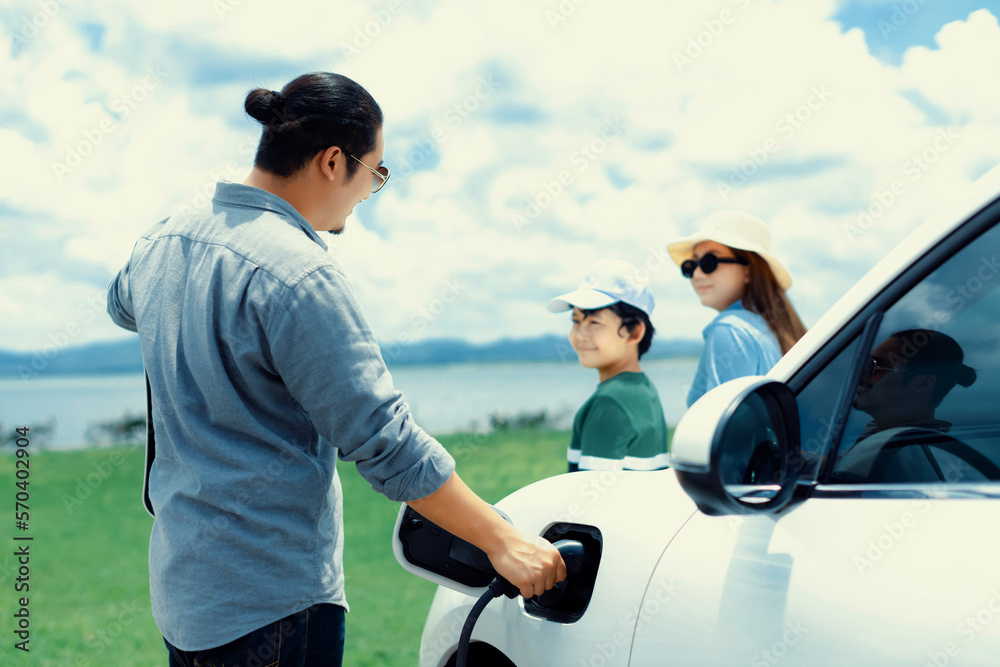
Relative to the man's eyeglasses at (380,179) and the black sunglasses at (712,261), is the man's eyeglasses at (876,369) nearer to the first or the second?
the man's eyeglasses at (380,179)

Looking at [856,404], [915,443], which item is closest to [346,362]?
[856,404]

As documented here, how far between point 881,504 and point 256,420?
119 cm

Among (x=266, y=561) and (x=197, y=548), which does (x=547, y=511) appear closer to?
(x=266, y=561)

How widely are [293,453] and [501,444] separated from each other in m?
13.8

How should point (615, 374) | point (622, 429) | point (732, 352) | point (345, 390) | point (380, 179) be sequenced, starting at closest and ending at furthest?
point (345, 390) → point (380, 179) → point (622, 429) → point (732, 352) → point (615, 374)

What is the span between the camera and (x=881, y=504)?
1.35 metres

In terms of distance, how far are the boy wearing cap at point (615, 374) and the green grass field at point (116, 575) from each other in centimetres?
204

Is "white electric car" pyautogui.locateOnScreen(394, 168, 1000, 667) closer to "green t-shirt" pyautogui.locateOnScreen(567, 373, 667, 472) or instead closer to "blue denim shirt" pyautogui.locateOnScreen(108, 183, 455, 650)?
"blue denim shirt" pyautogui.locateOnScreen(108, 183, 455, 650)

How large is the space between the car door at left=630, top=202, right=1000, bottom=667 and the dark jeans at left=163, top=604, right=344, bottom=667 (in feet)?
2.35

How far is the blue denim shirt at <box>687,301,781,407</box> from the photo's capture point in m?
3.20

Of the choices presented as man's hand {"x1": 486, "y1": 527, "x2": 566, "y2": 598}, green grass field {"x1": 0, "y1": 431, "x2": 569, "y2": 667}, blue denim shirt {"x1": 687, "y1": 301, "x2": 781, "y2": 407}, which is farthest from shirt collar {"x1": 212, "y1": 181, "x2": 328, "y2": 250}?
green grass field {"x1": 0, "y1": 431, "x2": 569, "y2": 667}

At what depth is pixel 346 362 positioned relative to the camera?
1598 mm

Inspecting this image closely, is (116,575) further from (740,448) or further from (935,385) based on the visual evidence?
(935,385)

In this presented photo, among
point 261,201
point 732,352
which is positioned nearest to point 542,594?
point 261,201
